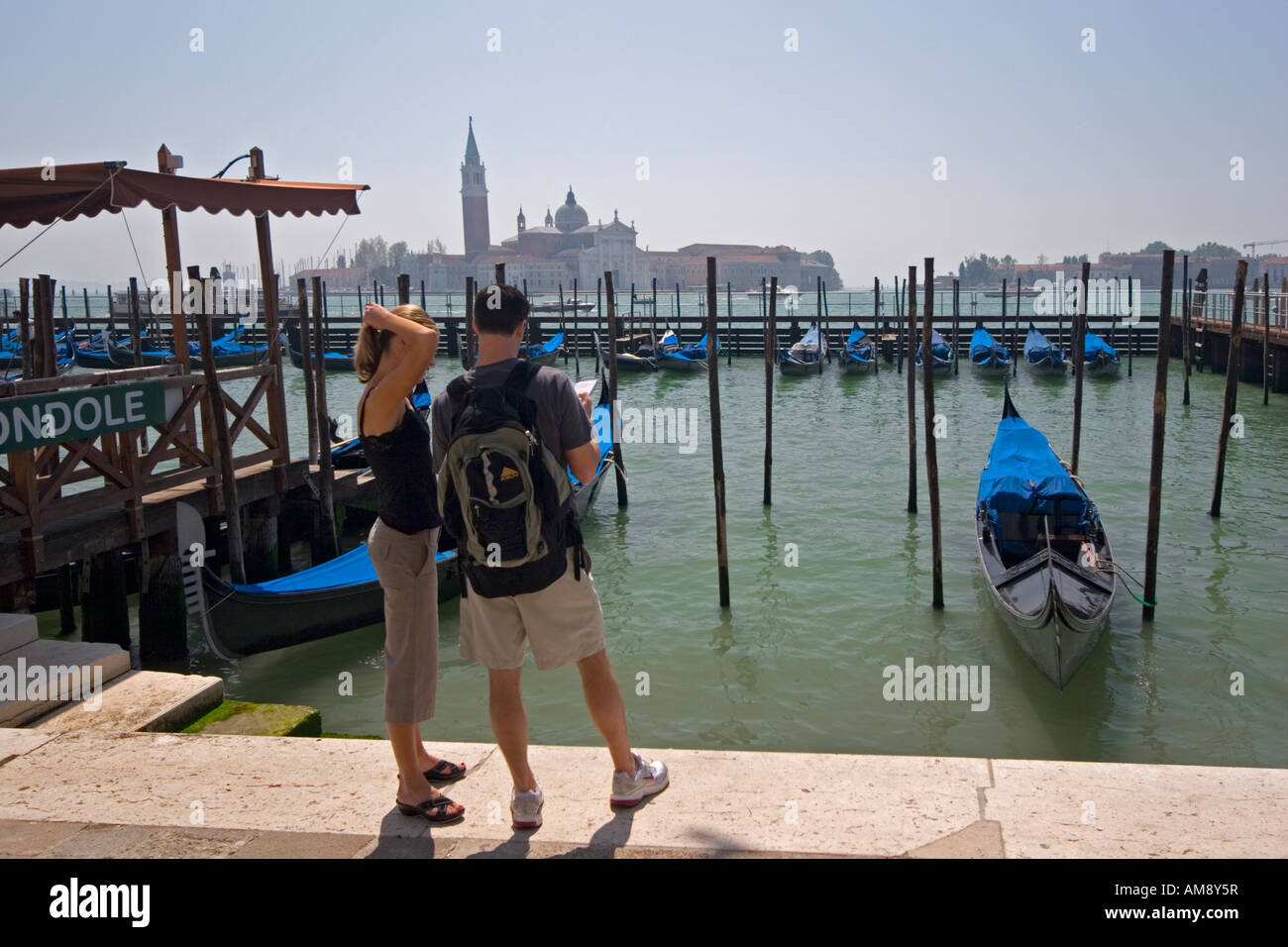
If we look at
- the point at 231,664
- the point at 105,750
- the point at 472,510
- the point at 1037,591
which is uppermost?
the point at 472,510

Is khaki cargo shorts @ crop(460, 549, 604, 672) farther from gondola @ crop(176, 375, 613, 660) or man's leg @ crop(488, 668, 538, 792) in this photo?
gondola @ crop(176, 375, 613, 660)

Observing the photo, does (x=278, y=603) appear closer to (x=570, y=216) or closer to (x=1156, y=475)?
(x=1156, y=475)

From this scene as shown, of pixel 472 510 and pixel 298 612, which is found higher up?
pixel 472 510

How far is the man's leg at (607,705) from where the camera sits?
269cm

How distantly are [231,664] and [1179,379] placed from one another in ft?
82.8

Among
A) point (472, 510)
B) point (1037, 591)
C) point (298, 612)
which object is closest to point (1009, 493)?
point (1037, 591)

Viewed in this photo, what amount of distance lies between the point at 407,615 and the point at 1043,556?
585 centimetres

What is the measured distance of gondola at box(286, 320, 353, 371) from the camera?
33.2 metres

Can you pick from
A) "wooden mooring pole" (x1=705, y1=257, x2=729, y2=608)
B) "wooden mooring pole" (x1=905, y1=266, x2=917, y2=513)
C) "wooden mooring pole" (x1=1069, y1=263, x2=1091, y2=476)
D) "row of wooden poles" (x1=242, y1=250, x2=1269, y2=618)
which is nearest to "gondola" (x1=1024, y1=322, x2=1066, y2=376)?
"wooden mooring pole" (x1=1069, y1=263, x2=1091, y2=476)

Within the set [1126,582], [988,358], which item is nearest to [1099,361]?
[988,358]
